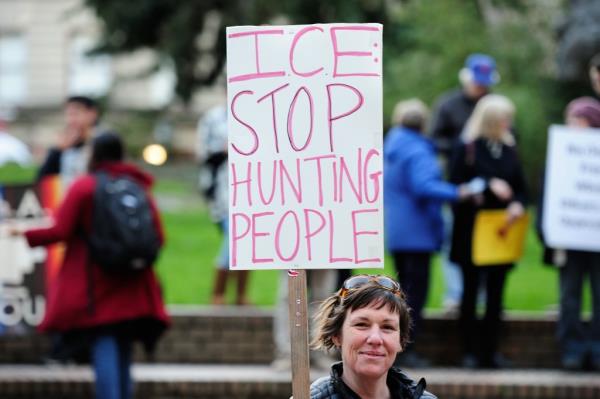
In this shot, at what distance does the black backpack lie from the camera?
872 cm

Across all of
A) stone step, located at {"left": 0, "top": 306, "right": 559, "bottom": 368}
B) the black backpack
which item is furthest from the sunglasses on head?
stone step, located at {"left": 0, "top": 306, "right": 559, "bottom": 368}

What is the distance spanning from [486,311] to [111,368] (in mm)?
2774

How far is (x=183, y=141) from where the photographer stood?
1539 inches

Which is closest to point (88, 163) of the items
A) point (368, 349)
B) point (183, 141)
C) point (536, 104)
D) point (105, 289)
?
point (105, 289)

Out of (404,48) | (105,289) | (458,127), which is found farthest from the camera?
(404,48)

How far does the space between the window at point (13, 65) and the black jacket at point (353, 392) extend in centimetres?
4240

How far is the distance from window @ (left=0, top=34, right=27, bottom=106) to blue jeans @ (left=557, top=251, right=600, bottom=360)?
1481 inches

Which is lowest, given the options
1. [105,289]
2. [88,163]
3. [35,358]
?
[35,358]

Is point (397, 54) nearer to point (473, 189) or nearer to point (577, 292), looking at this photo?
point (473, 189)

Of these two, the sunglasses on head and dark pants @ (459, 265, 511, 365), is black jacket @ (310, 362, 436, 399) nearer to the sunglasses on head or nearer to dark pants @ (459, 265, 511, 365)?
the sunglasses on head

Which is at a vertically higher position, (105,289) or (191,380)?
(105,289)

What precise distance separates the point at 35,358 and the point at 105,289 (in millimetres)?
2258

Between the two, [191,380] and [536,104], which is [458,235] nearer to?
[191,380]

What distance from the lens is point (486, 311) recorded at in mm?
10305
